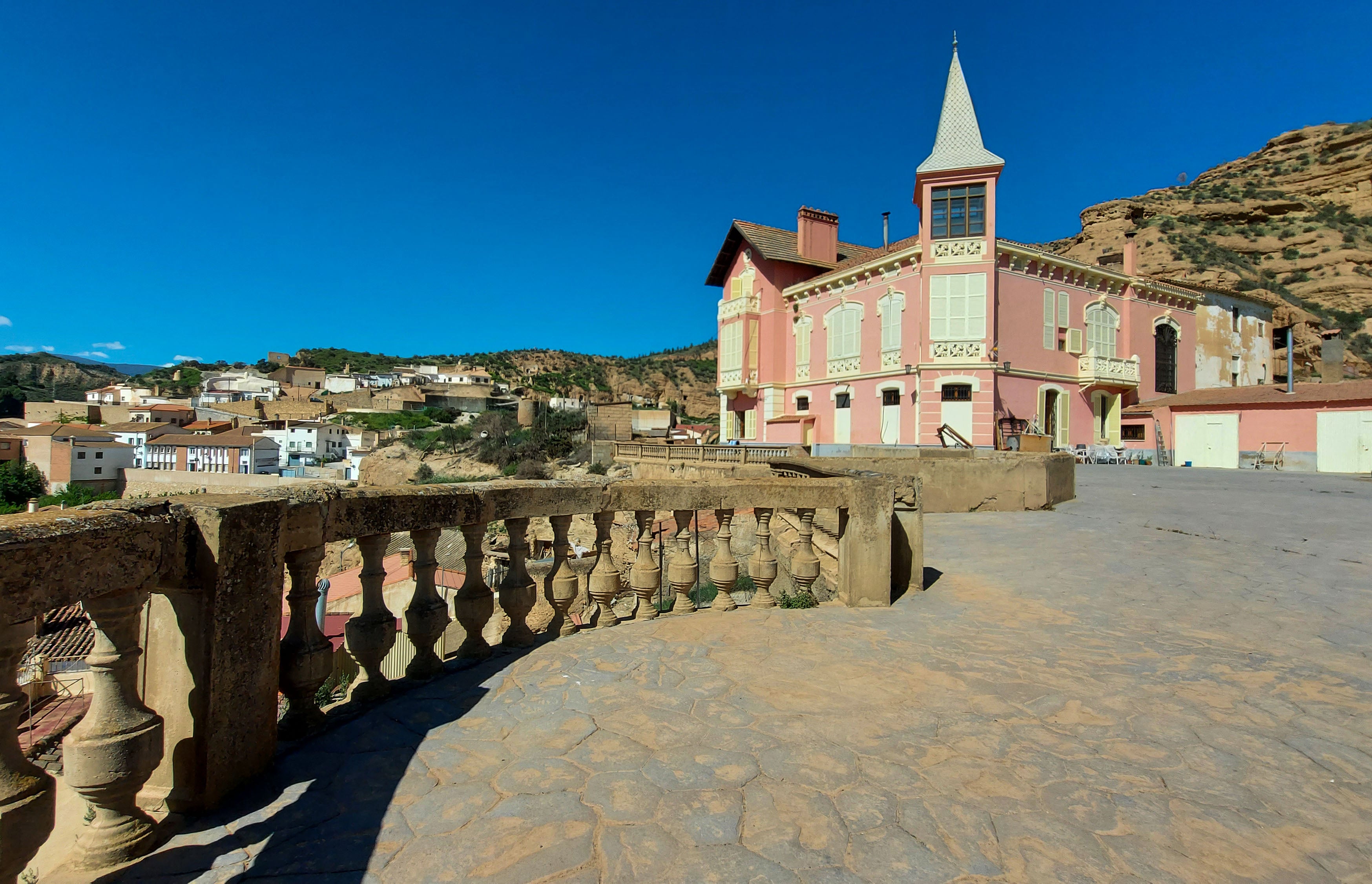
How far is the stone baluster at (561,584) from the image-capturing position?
3693 millimetres

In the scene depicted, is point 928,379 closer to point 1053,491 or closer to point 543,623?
point 1053,491

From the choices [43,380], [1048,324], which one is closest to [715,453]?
[1048,324]

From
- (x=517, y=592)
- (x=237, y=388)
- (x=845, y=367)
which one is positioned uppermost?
(x=237, y=388)

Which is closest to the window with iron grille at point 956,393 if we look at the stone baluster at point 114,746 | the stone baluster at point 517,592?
the stone baluster at point 517,592

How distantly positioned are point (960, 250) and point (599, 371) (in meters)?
80.6

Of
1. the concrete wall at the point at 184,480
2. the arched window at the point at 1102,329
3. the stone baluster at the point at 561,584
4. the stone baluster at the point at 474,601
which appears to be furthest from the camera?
the concrete wall at the point at 184,480

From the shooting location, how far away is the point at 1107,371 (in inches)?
969

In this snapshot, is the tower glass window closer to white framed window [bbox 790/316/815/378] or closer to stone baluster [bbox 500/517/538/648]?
white framed window [bbox 790/316/815/378]

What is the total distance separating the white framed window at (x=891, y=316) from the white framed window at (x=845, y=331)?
3.69ft

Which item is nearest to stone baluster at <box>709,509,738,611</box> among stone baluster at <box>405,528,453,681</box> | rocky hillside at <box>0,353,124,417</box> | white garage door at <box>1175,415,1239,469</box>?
stone baluster at <box>405,528,453,681</box>

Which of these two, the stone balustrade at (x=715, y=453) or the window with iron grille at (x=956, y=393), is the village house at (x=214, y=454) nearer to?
the stone balustrade at (x=715, y=453)

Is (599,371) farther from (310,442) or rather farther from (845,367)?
(845,367)

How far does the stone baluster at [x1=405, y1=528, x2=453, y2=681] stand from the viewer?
310 centimetres

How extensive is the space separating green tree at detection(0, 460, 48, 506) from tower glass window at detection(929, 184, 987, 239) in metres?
57.1
